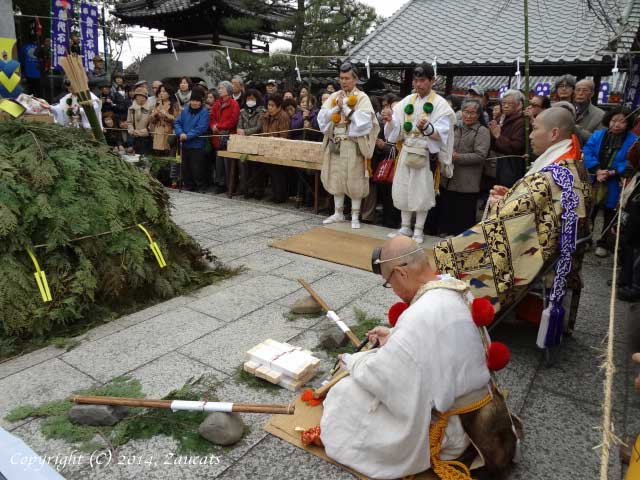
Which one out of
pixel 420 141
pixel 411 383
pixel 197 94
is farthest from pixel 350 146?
pixel 411 383

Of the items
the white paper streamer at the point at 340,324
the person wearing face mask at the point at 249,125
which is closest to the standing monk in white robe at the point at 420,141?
the white paper streamer at the point at 340,324

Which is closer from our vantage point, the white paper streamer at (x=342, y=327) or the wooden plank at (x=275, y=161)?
the white paper streamer at (x=342, y=327)

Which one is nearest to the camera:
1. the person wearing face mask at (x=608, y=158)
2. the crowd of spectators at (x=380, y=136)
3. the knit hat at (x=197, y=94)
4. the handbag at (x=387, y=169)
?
the person wearing face mask at (x=608, y=158)

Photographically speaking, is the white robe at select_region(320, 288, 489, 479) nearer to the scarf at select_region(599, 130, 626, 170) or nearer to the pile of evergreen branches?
the pile of evergreen branches

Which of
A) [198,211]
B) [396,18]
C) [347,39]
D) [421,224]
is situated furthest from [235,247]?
[347,39]

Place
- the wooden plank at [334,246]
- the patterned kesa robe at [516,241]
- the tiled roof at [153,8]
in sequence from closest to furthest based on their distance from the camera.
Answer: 1. the patterned kesa robe at [516,241]
2. the wooden plank at [334,246]
3. the tiled roof at [153,8]

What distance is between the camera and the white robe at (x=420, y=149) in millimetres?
5969

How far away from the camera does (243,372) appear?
10.6 ft

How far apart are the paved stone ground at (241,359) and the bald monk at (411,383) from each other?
297 mm

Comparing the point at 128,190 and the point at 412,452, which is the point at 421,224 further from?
the point at 412,452

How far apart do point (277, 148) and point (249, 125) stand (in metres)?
1.23

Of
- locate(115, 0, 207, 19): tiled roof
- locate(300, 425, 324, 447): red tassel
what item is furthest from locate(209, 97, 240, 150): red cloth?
locate(115, 0, 207, 19): tiled roof

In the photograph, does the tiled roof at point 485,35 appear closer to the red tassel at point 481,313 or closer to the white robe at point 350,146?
the white robe at point 350,146

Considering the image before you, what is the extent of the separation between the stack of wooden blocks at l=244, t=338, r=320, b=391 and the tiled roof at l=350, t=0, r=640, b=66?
6999 mm
